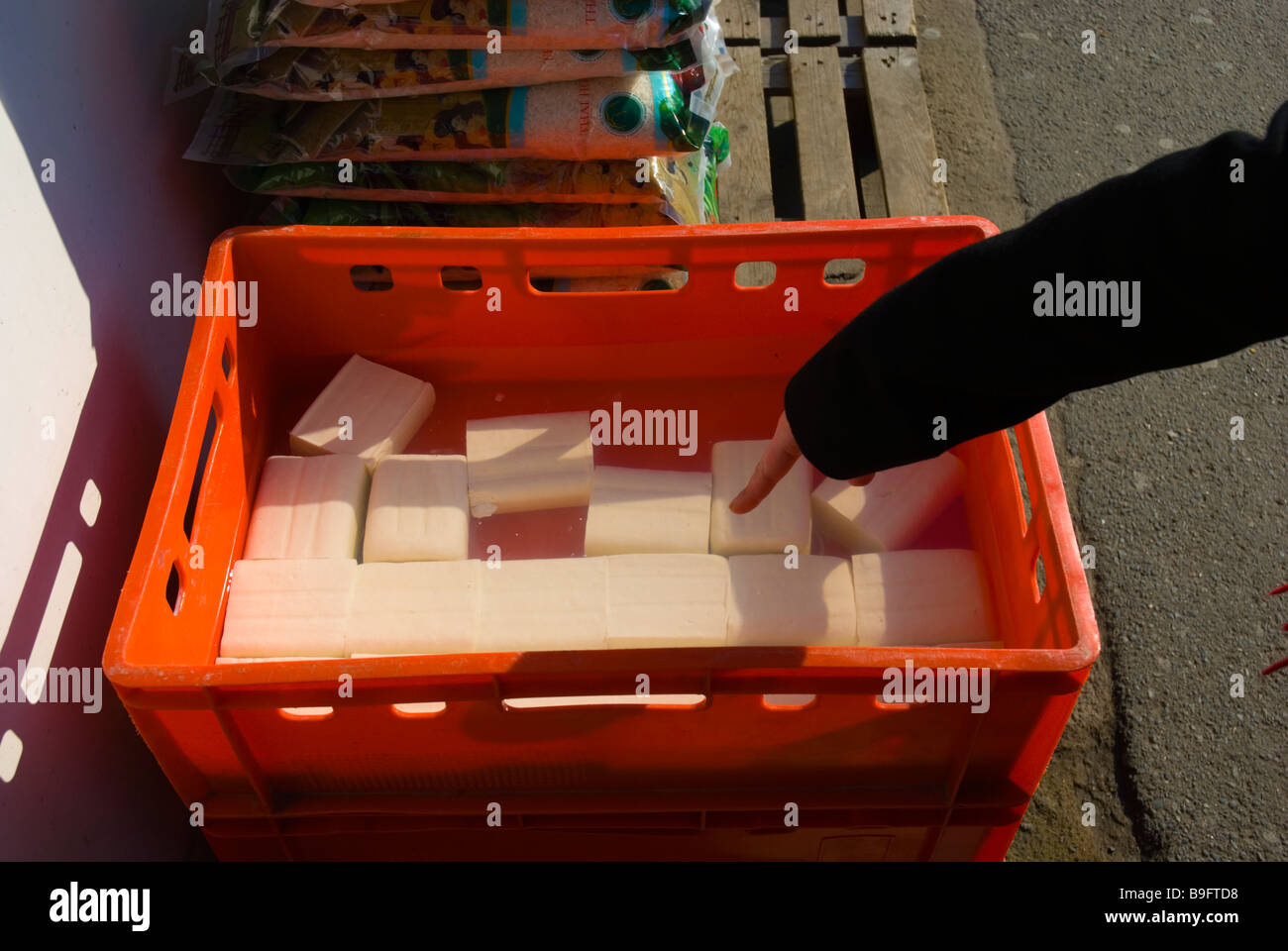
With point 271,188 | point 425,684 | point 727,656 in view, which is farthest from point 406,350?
point 727,656

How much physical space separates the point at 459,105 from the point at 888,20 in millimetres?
1333

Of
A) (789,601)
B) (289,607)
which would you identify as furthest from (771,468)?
(289,607)

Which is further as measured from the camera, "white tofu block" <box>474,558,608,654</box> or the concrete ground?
the concrete ground

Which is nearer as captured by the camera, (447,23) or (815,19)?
(447,23)

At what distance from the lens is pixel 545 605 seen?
67.2 inches

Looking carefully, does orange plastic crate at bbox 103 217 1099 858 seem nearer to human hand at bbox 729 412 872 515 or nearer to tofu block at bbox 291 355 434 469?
tofu block at bbox 291 355 434 469

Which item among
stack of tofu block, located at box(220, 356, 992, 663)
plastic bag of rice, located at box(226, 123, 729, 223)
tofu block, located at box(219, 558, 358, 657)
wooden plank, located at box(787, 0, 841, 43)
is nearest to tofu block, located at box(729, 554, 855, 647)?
stack of tofu block, located at box(220, 356, 992, 663)

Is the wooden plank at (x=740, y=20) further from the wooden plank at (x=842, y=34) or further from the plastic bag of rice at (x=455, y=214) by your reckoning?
the plastic bag of rice at (x=455, y=214)

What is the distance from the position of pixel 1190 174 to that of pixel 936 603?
983mm

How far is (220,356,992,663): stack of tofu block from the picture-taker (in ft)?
5.55

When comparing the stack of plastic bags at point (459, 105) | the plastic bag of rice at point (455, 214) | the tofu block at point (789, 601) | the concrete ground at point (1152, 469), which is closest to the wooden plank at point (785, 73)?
the concrete ground at point (1152, 469)

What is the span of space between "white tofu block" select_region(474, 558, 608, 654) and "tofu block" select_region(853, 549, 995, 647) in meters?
0.42

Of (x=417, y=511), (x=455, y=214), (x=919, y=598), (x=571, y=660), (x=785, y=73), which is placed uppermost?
(x=785, y=73)

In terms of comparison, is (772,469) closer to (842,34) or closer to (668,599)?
(668,599)
